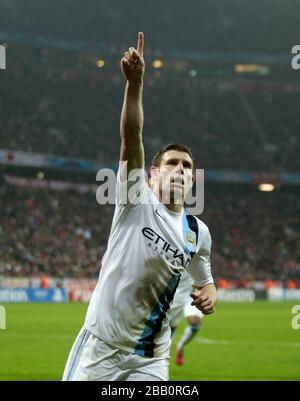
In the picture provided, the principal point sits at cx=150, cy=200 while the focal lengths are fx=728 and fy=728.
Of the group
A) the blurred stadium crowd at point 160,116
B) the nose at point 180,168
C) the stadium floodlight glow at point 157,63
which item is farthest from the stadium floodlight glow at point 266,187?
the nose at point 180,168

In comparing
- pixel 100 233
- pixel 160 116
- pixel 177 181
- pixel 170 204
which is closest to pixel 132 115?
pixel 177 181

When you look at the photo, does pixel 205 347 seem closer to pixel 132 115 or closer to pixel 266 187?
pixel 132 115

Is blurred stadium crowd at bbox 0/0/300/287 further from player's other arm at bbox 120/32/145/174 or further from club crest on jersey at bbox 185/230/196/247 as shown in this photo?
player's other arm at bbox 120/32/145/174

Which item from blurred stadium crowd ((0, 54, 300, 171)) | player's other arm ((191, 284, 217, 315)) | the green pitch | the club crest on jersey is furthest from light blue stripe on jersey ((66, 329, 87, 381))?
blurred stadium crowd ((0, 54, 300, 171))

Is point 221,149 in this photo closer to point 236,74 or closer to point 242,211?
point 242,211

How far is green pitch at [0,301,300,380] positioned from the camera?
11.0 metres

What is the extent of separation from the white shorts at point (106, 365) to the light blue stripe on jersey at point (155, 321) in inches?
2.1

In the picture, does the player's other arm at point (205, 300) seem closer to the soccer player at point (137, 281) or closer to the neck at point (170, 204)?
the soccer player at point (137, 281)

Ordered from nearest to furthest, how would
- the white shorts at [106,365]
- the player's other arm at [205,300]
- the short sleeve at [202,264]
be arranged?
1. the white shorts at [106,365]
2. the player's other arm at [205,300]
3. the short sleeve at [202,264]

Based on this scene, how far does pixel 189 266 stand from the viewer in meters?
5.01

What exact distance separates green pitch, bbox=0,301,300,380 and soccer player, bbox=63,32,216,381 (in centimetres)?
590

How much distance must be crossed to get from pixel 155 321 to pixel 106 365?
0.41 metres

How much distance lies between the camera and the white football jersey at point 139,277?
4402 mm
